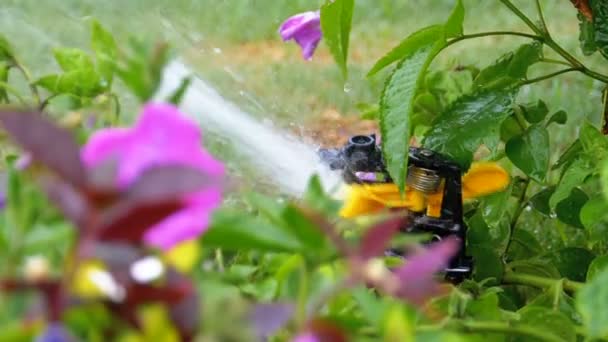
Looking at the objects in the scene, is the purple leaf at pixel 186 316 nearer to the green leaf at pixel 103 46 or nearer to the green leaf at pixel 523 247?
the green leaf at pixel 103 46

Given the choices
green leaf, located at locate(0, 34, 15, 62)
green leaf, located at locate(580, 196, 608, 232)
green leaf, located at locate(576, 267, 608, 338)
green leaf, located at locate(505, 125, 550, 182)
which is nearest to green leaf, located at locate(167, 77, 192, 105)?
green leaf, located at locate(576, 267, 608, 338)

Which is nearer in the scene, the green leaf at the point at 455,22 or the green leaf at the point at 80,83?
the green leaf at the point at 80,83

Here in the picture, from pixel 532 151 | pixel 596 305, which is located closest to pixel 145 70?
pixel 596 305

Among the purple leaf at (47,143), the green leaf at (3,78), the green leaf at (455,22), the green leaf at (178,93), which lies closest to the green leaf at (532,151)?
the green leaf at (455,22)

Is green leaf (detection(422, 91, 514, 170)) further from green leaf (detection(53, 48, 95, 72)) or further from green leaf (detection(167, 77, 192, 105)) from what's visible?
green leaf (detection(167, 77, 192, 105))

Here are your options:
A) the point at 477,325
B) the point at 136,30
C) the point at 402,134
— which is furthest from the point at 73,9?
the point at 477,325

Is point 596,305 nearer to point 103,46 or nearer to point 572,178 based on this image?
point 103,46

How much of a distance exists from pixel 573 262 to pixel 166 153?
2.18 feet

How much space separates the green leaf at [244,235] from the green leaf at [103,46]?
19 cm

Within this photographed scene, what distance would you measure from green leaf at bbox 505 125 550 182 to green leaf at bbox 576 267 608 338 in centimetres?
51

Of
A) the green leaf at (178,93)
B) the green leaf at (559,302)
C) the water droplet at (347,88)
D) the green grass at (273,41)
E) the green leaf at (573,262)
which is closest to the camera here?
the green leaf at (178,93)

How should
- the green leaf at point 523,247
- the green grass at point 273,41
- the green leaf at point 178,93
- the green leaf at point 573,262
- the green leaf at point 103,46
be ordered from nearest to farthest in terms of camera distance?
1. the green leaf at point 178,93
2. the green leaf at point 103,46
3. the green leaf at point 573,262
4. the green leaf at point 523,247
5. the green grass at point 273,41

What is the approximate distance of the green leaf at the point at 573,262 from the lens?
2.78 ft

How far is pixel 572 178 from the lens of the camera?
762 mm
